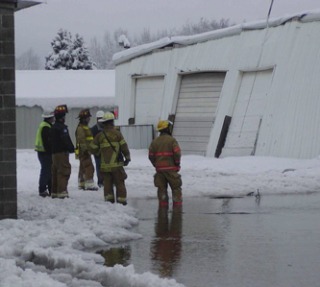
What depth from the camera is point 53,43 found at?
8244 cm

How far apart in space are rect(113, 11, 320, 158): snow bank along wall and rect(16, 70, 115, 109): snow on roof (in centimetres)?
1201

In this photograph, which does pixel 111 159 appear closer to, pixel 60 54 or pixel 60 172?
pixel 60 172

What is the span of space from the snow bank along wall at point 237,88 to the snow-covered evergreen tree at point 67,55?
52066mm

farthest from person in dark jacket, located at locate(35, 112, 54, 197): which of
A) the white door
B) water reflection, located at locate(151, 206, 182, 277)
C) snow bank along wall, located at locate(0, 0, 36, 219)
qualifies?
the white door

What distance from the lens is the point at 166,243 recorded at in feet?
31.2

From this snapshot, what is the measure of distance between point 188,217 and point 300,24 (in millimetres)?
11552

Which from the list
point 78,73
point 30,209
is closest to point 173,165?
point 30,209

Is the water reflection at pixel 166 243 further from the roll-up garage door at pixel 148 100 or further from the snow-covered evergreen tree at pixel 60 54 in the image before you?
the snow-covered evergreen tree at pixel 60 54

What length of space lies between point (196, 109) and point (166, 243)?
54.0 feet

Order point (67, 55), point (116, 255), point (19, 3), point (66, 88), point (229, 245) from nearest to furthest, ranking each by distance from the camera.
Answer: point (116, 255), point (229, 245), point (19, 3), point (66, 88), point (67, 55)

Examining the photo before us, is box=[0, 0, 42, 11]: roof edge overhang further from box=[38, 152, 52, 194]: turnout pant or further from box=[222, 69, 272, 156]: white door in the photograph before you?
box=[222, 69, 272, 156]: white door

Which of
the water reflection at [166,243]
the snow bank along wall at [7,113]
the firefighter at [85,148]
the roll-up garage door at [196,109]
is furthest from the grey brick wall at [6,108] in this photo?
the roll-up garage door at [196,109]

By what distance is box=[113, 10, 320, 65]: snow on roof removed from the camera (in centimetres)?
2188

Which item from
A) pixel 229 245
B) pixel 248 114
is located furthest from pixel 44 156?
pixel 248 114
